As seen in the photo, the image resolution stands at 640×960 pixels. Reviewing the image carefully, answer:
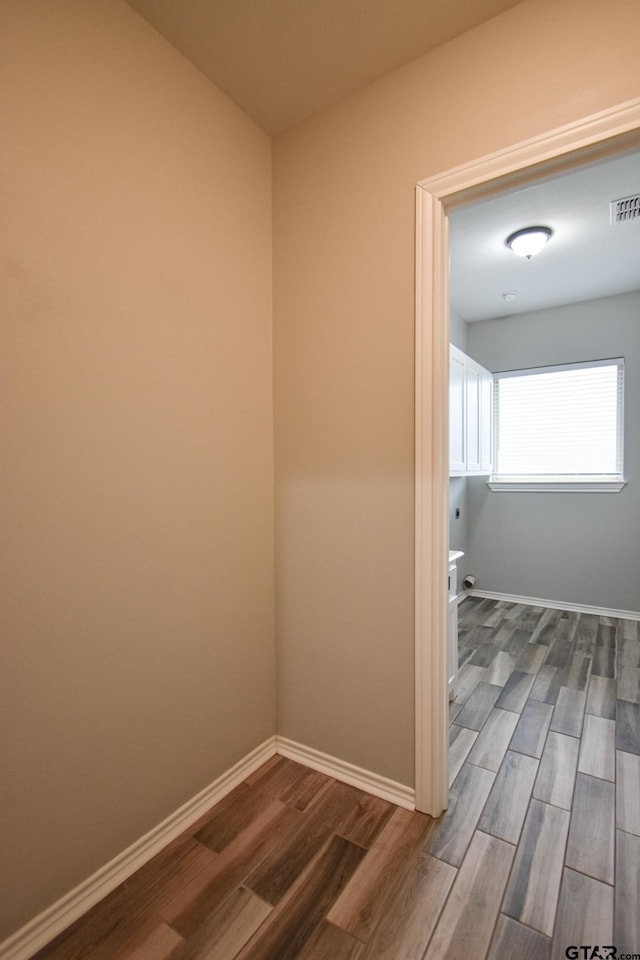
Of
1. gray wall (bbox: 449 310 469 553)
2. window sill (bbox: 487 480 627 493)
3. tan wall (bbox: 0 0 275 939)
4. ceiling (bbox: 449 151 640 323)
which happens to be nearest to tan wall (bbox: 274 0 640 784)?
tan wall (bbox: 0 0 275 939)

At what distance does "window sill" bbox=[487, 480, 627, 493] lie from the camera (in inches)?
164

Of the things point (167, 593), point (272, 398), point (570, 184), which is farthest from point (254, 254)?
point (570, 184)

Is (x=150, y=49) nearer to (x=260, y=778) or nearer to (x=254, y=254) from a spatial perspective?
A: (x=254, y=254)

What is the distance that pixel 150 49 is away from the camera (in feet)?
5.06

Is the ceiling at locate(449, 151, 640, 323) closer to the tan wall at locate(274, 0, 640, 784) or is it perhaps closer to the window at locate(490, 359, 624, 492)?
the tan wall at locate(274, 0, 640, 784)

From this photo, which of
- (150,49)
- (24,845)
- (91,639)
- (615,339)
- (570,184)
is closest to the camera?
(24,845)

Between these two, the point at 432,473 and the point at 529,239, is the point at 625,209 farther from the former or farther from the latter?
the point at 432,473

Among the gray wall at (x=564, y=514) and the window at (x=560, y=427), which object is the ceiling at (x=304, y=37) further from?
the window at (x=560, y=427)

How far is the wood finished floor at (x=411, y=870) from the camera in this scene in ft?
4.07

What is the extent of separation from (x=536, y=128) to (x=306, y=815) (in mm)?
2583

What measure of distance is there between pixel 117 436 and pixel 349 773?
167cm

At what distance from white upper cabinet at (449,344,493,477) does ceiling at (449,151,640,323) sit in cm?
68

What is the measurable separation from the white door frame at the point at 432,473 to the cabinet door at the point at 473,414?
2244mm

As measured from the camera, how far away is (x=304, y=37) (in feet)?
5.21
